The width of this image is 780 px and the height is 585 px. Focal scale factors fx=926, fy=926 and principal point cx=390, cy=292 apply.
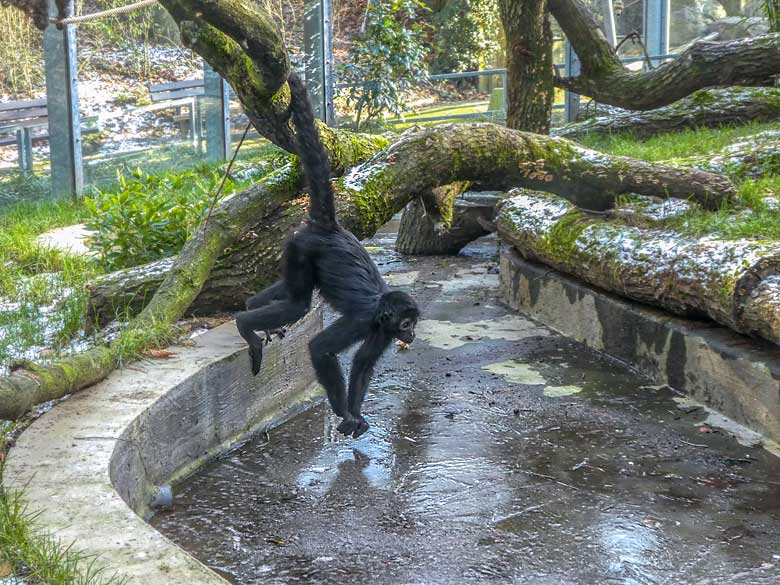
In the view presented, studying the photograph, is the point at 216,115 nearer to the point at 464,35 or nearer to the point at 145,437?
the point at 145,437

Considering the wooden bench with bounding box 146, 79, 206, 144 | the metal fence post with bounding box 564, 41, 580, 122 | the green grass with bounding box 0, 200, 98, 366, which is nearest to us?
the green grass with bounding box 0, 200, 98, 366

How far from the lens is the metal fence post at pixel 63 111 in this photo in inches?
427

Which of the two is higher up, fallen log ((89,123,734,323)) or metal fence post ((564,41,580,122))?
metal fence post ((564,41,580,122))

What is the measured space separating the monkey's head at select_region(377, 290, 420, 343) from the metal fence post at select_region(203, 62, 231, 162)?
30.1 ft

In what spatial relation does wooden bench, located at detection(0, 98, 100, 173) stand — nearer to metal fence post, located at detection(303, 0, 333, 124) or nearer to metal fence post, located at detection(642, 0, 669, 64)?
metal fence post, located at detection(303, 0, 333, 124)

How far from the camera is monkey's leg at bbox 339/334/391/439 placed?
4.91 meters

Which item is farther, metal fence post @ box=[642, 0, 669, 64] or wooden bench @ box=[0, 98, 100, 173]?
metal fence post @ box=[642, 0, 669, 64]

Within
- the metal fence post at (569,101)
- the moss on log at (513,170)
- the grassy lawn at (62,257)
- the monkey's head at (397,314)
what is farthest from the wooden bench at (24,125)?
the metal fence post at (569,101)

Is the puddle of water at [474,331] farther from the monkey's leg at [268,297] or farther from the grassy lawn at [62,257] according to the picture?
the monkey's leg at [268,297]

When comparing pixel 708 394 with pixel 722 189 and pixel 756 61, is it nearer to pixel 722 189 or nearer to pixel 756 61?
pixel 722 189

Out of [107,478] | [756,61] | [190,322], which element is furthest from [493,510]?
[756,61]

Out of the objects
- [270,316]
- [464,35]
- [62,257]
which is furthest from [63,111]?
[464,35]

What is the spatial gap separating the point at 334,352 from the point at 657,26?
44.6ft

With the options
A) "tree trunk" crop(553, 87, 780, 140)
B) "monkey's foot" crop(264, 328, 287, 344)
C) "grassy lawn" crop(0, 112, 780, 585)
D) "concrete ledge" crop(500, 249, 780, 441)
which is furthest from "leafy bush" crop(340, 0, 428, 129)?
"monkey's foot" crop(264, 328, 287, 344)
